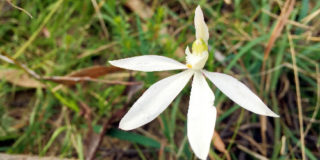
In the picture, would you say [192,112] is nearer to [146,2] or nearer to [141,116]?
[141,116]

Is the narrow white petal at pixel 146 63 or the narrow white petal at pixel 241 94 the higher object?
the narrow white petal at pixel 146 63

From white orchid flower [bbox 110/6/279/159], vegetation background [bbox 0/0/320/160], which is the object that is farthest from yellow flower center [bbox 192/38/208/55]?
vegetation background [bbox 0/0/320/160]

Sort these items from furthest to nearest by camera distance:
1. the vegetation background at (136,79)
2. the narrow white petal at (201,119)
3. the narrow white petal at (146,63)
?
the vegetation background at (136,79)
the narrow white petal at (146,63)
the narrow white petal at (201,119)

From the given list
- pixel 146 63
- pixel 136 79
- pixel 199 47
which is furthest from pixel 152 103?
pixel 136 79

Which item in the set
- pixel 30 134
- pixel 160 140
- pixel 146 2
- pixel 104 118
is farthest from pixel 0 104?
pixel 146 2

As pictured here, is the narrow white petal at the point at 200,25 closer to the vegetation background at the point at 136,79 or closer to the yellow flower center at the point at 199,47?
the yellow flower center at the point at 199,47

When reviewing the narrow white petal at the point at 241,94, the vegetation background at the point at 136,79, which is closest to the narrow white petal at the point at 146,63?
the narrow white petal at the point at 241,94

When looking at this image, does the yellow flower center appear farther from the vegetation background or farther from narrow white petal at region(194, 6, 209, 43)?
the vegetation background
